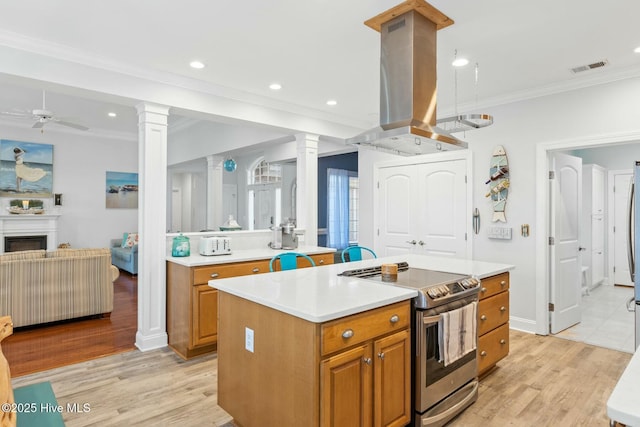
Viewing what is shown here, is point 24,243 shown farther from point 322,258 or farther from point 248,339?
point 248,339

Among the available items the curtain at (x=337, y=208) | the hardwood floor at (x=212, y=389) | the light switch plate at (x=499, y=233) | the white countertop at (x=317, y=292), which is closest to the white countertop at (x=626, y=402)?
the white countertop at (x=317, y=292)

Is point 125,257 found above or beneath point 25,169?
beneath

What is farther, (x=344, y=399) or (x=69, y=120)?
(x=69, y=120)

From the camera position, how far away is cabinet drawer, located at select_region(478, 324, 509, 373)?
2801mm

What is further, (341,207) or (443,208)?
(341,207)

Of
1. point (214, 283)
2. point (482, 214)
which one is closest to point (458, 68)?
point (482, 214)

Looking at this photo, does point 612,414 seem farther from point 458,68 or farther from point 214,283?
point 458,68

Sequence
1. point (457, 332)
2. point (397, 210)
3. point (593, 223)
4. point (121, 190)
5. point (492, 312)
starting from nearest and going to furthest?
point (457, 332) < point (492, 312) < point (397, 210) < point (593, 223) < point (121, 190)

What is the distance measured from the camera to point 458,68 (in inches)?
138

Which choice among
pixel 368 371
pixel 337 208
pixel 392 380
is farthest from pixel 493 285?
pixel 337 208

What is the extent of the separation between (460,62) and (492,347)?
247 centimetres

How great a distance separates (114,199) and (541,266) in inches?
309

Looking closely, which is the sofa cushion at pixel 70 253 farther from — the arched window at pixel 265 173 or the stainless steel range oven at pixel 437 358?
the arched window at pixel 265 173

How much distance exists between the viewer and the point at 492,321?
291 centimetres
